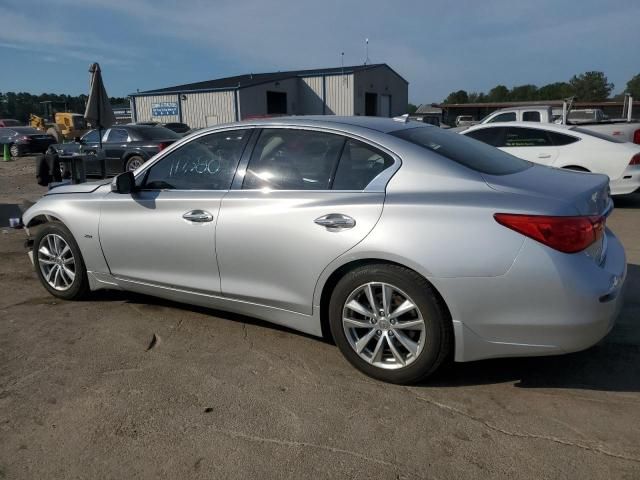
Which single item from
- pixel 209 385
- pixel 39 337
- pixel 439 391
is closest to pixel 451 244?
pixel 439 391

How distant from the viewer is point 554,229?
2.71m

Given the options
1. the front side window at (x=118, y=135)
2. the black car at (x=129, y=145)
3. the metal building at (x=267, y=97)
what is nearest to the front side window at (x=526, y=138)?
the black car at (x=129, y=145)

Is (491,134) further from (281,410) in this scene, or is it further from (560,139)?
(281,410)

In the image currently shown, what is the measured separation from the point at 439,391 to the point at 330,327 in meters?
0.75

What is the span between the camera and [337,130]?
347cm

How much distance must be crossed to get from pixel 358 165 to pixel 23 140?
990 inches

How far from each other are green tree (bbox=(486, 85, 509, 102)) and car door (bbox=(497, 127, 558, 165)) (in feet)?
293

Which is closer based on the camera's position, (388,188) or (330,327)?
(388,188)

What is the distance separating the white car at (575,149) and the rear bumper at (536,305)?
6.24 meters

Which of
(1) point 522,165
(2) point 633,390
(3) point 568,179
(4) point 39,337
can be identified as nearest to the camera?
(2) point 633,390

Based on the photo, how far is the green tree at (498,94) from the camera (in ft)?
303

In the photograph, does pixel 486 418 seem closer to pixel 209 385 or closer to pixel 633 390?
pixel 633 390

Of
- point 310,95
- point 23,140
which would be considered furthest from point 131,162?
point 310,95

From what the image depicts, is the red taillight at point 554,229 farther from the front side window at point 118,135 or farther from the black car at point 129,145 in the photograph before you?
the front side window at point 118,135
